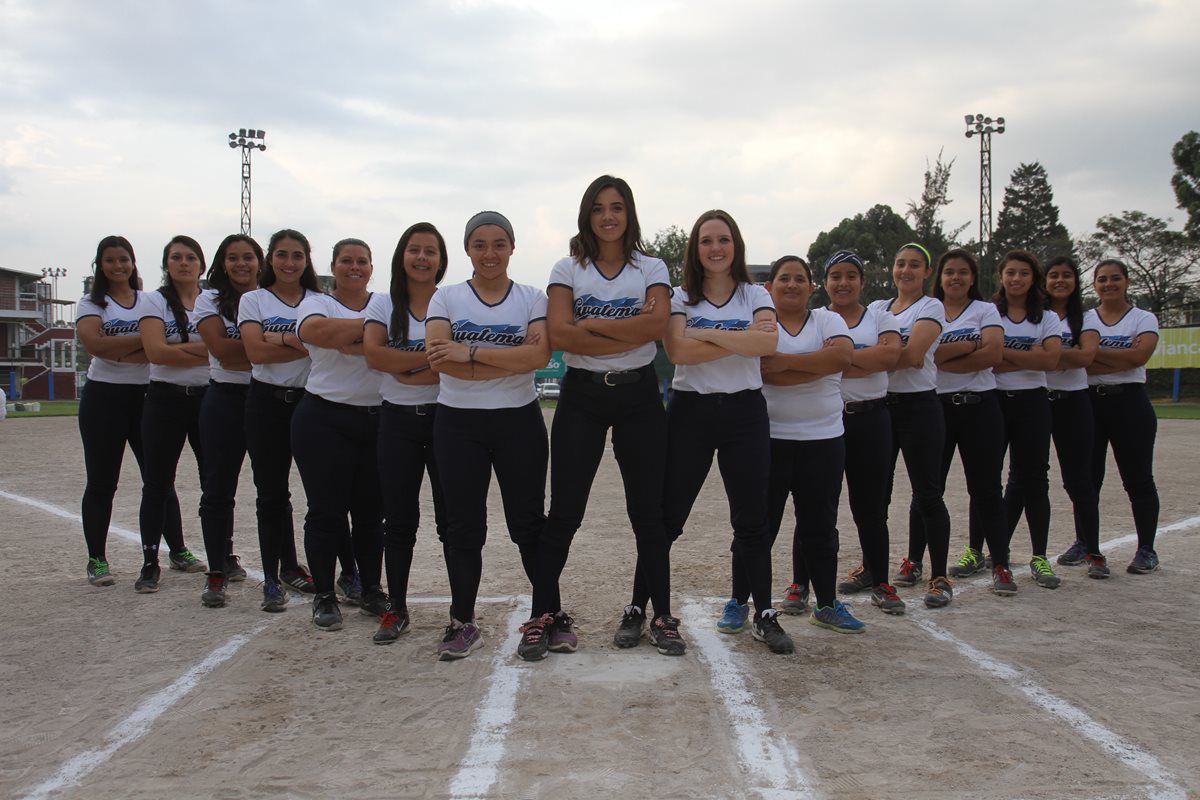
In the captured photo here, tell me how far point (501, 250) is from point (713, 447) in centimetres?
139

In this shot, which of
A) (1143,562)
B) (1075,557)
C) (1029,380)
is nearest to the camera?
(1029,380)

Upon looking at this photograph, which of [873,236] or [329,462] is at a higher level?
[873,236]

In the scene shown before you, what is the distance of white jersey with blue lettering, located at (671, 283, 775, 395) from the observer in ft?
13.8

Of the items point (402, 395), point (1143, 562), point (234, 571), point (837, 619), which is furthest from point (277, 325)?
point (1143, 562)

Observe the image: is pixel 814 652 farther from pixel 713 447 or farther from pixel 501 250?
pixel 501 250

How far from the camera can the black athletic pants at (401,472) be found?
4.38 metres

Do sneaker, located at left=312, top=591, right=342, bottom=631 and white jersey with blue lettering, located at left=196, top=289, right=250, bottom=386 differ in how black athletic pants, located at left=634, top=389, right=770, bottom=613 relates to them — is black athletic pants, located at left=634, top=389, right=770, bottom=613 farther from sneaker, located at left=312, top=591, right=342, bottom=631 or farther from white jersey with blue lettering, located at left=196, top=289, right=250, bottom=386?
white jersey with blue lettering, located at left=196, top=289, right=250, bottom=386

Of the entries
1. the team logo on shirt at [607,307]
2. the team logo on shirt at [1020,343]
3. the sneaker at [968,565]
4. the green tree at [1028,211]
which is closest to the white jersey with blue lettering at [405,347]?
the team logo on shirt at [607,307]

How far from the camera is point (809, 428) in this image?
4.50 m

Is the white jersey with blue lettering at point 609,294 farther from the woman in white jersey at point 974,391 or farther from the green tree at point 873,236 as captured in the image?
the green tree at point 873,236

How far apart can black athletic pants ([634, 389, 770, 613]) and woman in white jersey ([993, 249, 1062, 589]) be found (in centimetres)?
223

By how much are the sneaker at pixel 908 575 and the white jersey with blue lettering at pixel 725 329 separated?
221cm

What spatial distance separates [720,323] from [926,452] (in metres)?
1.76

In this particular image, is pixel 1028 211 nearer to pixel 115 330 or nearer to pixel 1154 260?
pixel 1154 260
